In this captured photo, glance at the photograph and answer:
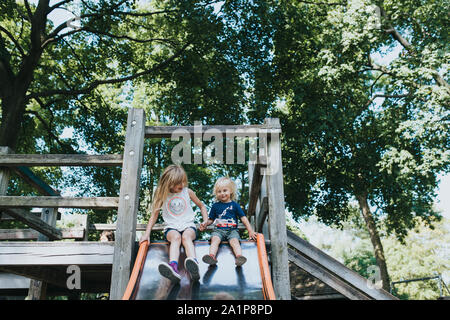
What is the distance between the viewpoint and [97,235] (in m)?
15.6

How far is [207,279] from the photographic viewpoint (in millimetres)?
3266

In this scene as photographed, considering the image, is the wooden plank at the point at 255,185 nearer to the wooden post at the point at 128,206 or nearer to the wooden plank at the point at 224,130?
the wooden plank at the point at 224,130

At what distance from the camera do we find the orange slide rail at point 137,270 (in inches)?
116

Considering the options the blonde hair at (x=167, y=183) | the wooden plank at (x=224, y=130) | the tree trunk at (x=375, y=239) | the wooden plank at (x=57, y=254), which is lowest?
the wooden plank at (x=57, y=254)

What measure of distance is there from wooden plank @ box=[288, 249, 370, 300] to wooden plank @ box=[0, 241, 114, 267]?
9.08 ft

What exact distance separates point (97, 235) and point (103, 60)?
7720mm

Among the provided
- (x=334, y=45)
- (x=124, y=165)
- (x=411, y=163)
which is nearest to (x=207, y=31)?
(x=334, y=45)

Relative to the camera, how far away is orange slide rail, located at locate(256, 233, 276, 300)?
9.80ft

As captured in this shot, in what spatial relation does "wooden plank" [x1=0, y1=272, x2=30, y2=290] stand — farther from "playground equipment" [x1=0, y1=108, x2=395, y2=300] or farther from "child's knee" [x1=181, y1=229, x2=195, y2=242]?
"child's knee" [x1=181, y1=229, x2=195, y2=242]

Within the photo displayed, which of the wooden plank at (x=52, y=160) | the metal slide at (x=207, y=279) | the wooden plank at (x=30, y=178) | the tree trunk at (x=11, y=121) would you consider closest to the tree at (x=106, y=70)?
the tree trunk at (x=11, y=121)

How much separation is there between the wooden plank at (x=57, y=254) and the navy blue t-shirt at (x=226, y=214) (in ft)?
4.21

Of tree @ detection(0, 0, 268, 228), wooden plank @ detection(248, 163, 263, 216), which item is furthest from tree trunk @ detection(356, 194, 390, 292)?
wooden plank @ detection(248, 163, 263, 216)
